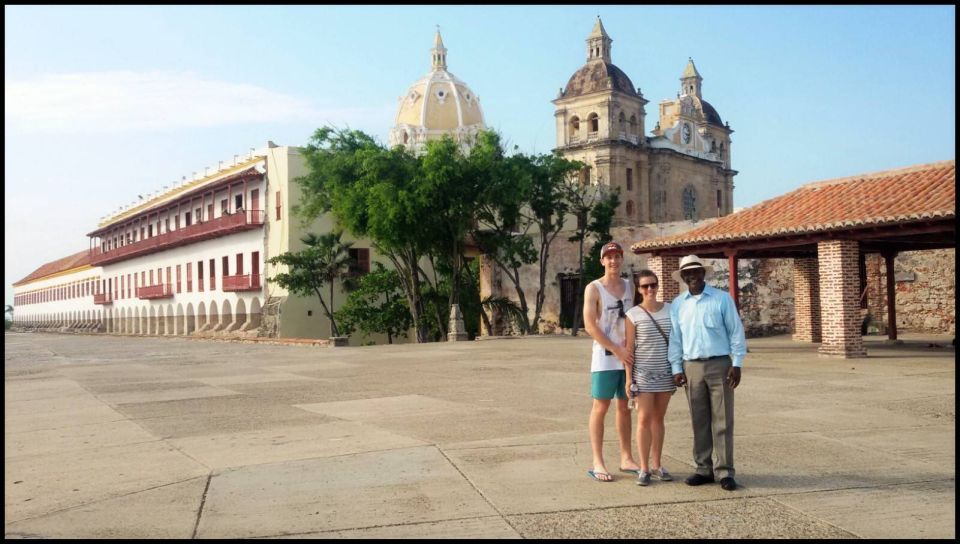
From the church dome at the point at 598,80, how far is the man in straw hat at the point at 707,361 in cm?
6143

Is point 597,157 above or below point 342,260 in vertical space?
above

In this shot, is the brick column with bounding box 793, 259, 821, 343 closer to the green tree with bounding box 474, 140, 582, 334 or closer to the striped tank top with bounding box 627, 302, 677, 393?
the green tree with bounding box 474, 140, 582, 334

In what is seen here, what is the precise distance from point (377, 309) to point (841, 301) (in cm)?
2132

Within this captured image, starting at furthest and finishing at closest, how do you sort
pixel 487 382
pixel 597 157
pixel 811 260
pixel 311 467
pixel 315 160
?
1. pixel 597 157
2. pixel 315 160
3. pixel 811 260
4. pixel 487 382
5. pixel 311 467

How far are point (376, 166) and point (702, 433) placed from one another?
24.2 m

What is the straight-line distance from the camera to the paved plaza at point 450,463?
16.6 ft

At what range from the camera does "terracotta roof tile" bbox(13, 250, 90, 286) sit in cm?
8182

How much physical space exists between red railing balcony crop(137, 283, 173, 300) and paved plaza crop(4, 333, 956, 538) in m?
42.1

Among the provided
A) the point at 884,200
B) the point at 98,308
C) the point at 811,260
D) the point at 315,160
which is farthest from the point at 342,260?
the point at 98,308

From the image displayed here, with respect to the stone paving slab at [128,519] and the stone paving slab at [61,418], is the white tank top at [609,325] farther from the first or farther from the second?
the stone paving slab at [61,418]

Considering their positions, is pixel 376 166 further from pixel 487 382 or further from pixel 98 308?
pixel 98 308

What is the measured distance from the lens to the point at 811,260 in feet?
75.2

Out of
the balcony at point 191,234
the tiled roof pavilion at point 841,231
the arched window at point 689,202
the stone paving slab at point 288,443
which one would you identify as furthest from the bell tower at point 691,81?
the stone paving slab at point 288,443

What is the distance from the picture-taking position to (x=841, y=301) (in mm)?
17156
